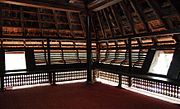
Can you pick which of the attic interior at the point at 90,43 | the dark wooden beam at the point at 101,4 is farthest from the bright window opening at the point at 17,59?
the dark wooden beam at the point at 101,4

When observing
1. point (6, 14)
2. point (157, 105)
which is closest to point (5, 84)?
point (6, 14)

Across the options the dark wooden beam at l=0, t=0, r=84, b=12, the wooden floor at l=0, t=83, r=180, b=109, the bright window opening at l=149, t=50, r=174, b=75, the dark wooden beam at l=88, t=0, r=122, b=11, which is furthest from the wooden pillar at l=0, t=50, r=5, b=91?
the bright window opening at l=149, t=50, r=174, b=75

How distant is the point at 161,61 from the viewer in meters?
5.24

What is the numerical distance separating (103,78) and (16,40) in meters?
3.81

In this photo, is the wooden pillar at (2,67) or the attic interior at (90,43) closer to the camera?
the attic interior at (90,43)

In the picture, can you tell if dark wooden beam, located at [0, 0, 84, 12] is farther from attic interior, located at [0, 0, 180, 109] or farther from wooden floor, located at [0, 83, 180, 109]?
wooden floor, located at [0, 83, 180, 109]

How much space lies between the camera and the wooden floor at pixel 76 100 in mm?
3613

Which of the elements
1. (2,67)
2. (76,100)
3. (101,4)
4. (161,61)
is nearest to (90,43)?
(101,4)

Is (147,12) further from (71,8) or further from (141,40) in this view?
(71,8)

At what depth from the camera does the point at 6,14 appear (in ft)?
19.5

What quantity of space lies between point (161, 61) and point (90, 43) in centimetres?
248

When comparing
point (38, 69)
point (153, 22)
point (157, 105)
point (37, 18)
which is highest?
point (37, 18)

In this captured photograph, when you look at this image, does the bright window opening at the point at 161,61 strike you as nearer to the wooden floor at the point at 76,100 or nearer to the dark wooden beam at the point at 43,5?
the wooden floor at the point at 76,100

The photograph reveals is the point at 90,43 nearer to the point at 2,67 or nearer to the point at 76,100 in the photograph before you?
the point at 76,100
